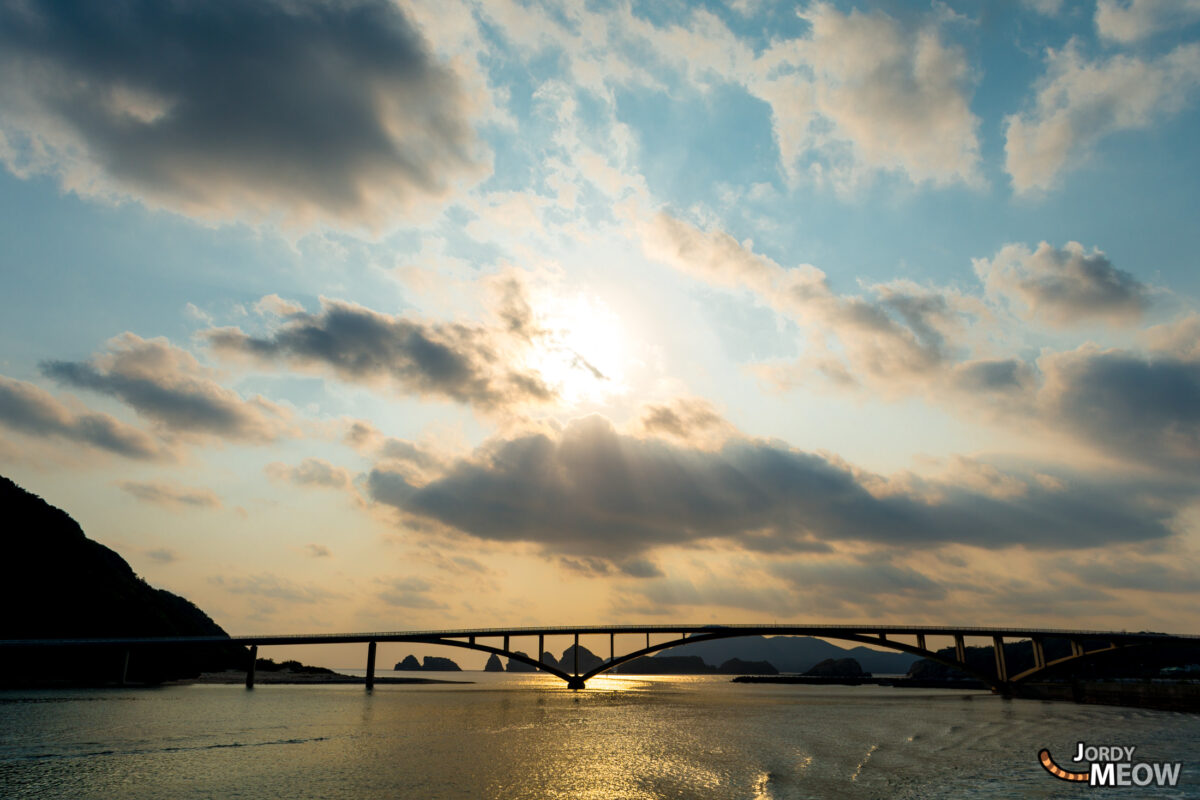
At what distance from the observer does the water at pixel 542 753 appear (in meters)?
28.1

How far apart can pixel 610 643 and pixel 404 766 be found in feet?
333

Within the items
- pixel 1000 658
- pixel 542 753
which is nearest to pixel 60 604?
pixel 542 753

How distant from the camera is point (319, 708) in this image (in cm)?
7481

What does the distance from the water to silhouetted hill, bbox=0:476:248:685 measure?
5496cm

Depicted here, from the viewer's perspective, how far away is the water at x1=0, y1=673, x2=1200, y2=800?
28141 millimetres

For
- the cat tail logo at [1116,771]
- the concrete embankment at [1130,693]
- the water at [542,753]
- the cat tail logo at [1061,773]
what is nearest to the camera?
the water at [542,753]

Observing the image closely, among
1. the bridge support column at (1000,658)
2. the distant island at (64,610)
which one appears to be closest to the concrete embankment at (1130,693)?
the bridge support column at (1000,658)

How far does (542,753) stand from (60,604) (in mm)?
121844

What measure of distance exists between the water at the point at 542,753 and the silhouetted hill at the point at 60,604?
5496 centimetres

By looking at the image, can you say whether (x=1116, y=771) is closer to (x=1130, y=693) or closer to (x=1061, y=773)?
(x=1061, y=773)

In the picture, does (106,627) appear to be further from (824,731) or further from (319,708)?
(824,731)

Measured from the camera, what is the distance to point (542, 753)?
3950 cm

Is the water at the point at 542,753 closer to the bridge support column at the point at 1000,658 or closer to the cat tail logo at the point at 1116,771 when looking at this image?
the cat tail logo at the point at 1116,771

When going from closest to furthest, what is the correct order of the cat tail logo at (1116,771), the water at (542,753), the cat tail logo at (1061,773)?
the water at (542,753), the cat tail logo at (1116,771), the cat tail logo at (1061,773)
